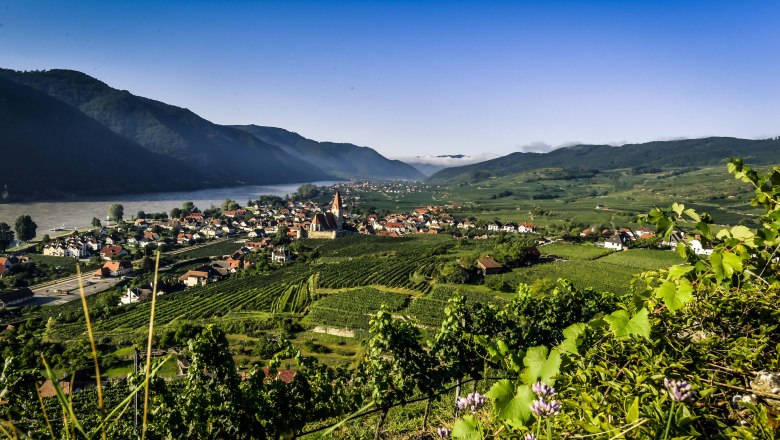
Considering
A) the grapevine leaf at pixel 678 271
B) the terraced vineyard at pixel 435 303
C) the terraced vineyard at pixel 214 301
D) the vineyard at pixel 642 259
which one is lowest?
the vineyard at pixel 642 259

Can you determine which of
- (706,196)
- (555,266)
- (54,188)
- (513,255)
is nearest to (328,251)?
(513,255)

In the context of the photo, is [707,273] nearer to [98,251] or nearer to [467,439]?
[467,439]

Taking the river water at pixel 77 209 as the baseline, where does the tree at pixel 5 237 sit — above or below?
below

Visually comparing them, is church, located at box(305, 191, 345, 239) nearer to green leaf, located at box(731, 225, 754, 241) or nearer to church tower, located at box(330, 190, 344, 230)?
church tower, located at box(330, 190, 344, 230)

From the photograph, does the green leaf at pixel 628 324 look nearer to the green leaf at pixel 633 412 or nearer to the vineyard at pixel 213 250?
the green leaf at pixel 633 412

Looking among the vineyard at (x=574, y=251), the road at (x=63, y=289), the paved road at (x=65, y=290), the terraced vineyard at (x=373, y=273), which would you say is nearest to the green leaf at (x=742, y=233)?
the terraced vineyard at (x=373, y=273)

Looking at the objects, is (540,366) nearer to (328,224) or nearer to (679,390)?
(679,390)

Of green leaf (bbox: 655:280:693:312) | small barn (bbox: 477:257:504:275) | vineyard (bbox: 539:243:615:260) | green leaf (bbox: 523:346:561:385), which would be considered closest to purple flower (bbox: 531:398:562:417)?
green leaf (bbox: 523:346:561:385)
